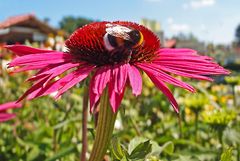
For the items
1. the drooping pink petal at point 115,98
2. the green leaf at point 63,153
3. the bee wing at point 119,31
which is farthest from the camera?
the green leaf at point 63,153

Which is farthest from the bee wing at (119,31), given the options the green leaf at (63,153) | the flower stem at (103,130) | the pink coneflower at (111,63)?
the green leaf at (63,153)

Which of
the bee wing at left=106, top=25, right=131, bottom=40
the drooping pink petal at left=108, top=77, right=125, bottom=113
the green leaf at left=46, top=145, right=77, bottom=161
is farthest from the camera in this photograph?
the green leaf at left=46, top=145, right=77, bottom=161

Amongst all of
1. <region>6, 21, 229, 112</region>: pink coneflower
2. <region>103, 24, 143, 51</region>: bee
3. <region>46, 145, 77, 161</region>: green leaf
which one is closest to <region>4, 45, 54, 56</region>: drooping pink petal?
<region>6, 21, 229, 112</region>: pink coneflower

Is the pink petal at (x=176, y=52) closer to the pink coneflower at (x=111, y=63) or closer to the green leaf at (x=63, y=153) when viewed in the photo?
the pink coneflower at (x=111, y=63)

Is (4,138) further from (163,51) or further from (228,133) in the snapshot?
(163,51)

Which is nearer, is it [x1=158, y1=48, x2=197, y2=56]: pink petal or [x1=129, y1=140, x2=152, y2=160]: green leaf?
[x1=129, y1=140, x2=152, y2=160]: green leaf

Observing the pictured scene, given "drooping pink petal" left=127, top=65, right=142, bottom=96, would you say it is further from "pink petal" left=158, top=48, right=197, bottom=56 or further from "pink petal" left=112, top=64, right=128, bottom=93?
"pink petal" left=158, top=48, right=197, bottom=56

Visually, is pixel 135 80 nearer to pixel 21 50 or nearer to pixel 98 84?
pixel 98 84

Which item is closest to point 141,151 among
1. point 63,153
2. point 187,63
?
point 187,63
